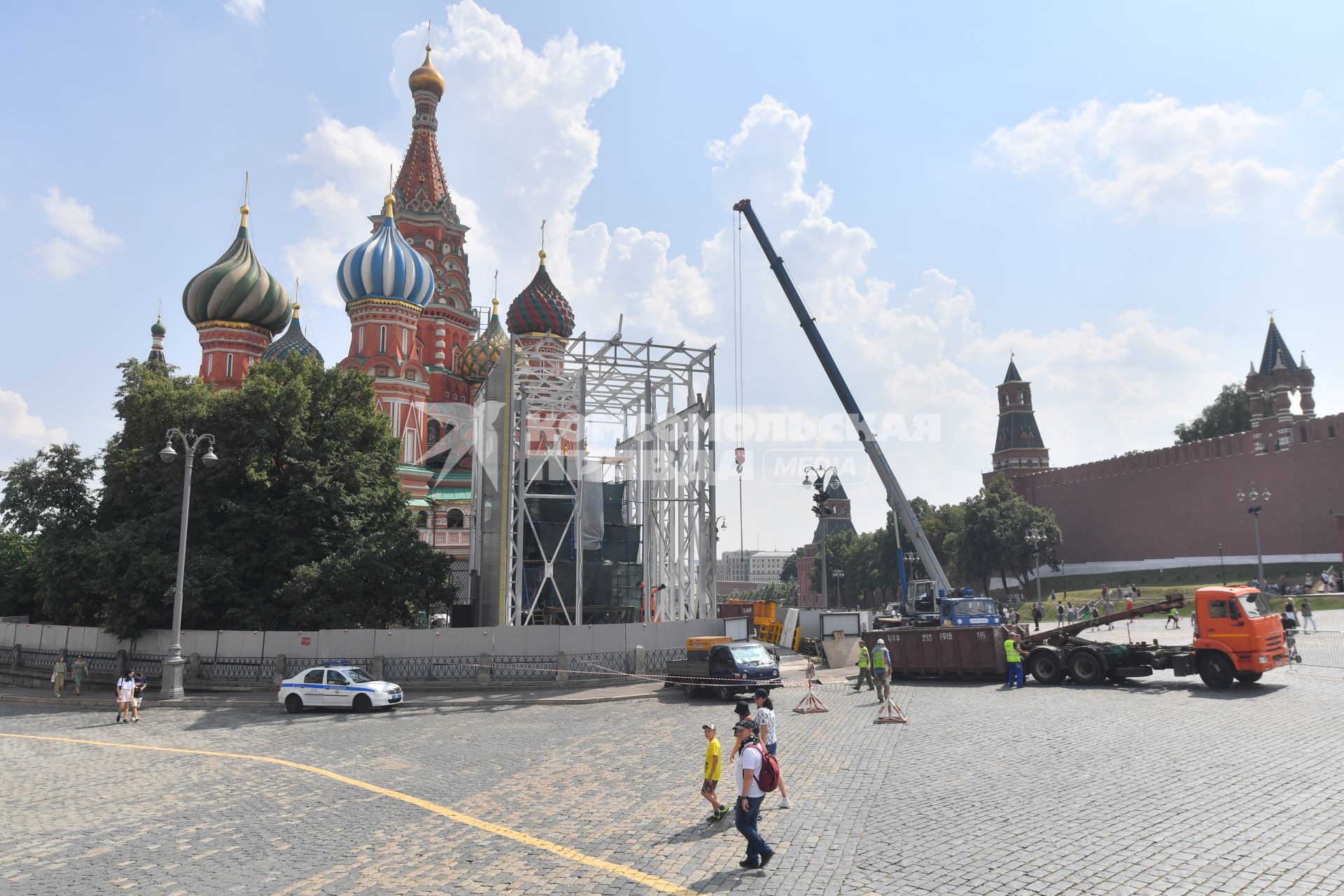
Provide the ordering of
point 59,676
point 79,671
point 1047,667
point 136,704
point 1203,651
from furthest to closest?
point 59,676, point 79,671, point 1047,667, point 136,704, point 1203,651

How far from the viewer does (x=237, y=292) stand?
163 feet

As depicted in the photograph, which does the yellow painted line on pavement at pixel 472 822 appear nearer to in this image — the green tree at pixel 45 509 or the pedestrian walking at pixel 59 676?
the pedestrian walking at pixel 59 676

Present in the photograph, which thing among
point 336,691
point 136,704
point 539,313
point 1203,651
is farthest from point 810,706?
point 539,313

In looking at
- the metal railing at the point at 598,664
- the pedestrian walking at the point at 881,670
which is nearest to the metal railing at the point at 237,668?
the metal railing at the point at 598,664

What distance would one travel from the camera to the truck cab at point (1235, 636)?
1884 centimetres

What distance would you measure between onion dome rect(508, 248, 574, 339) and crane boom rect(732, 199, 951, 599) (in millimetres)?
19448

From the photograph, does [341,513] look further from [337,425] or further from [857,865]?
[857,865]

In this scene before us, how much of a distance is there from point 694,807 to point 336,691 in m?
13.4

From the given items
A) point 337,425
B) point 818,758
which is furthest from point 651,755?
point 337,425

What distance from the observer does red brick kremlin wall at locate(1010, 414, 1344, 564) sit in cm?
6256

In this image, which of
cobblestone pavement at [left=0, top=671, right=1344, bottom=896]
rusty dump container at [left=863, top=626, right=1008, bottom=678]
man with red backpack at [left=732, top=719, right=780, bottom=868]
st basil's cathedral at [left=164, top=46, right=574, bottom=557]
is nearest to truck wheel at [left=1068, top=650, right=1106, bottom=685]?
rusty dump container at [left=863, top=626, right=1008, bottom=678]

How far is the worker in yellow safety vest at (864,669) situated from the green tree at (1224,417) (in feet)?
258

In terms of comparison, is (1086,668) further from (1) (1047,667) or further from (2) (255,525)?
(2) (255,525)

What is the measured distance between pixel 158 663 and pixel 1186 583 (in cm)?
6946
